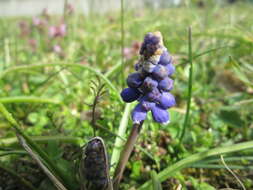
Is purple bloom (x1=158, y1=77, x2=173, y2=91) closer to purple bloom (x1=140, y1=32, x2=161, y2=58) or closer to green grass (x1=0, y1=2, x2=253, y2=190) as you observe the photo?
purple bloom (x1=140, y1=32, x2=161, y2=58)

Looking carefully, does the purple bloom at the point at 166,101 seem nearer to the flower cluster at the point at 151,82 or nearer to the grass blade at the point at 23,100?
the flower cluster at the point at 151,82

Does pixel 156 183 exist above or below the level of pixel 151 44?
below

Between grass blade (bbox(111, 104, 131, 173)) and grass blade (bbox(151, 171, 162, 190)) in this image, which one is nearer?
grass blade (bbox(151, 171, 162, 190))

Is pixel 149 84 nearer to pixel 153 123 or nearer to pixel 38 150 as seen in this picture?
pixel 38 150

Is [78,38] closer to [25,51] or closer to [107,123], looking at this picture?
[25,51]

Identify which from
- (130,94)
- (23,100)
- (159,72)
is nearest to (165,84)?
(159,72)

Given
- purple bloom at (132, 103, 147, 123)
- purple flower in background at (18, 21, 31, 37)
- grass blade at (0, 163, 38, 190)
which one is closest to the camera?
purple bloom at (132, 103, 147, 123)

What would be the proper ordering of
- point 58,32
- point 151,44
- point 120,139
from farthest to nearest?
point 58,32 → point 120,139 → point 151,44

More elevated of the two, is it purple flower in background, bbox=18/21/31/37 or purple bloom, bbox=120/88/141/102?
purple bloom, bbox=120/88/141/102

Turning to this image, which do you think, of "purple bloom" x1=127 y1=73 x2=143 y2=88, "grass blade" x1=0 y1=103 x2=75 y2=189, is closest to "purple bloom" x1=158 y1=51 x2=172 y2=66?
"purple bloom" x1=127 y1=73 x2=143 y2=88
